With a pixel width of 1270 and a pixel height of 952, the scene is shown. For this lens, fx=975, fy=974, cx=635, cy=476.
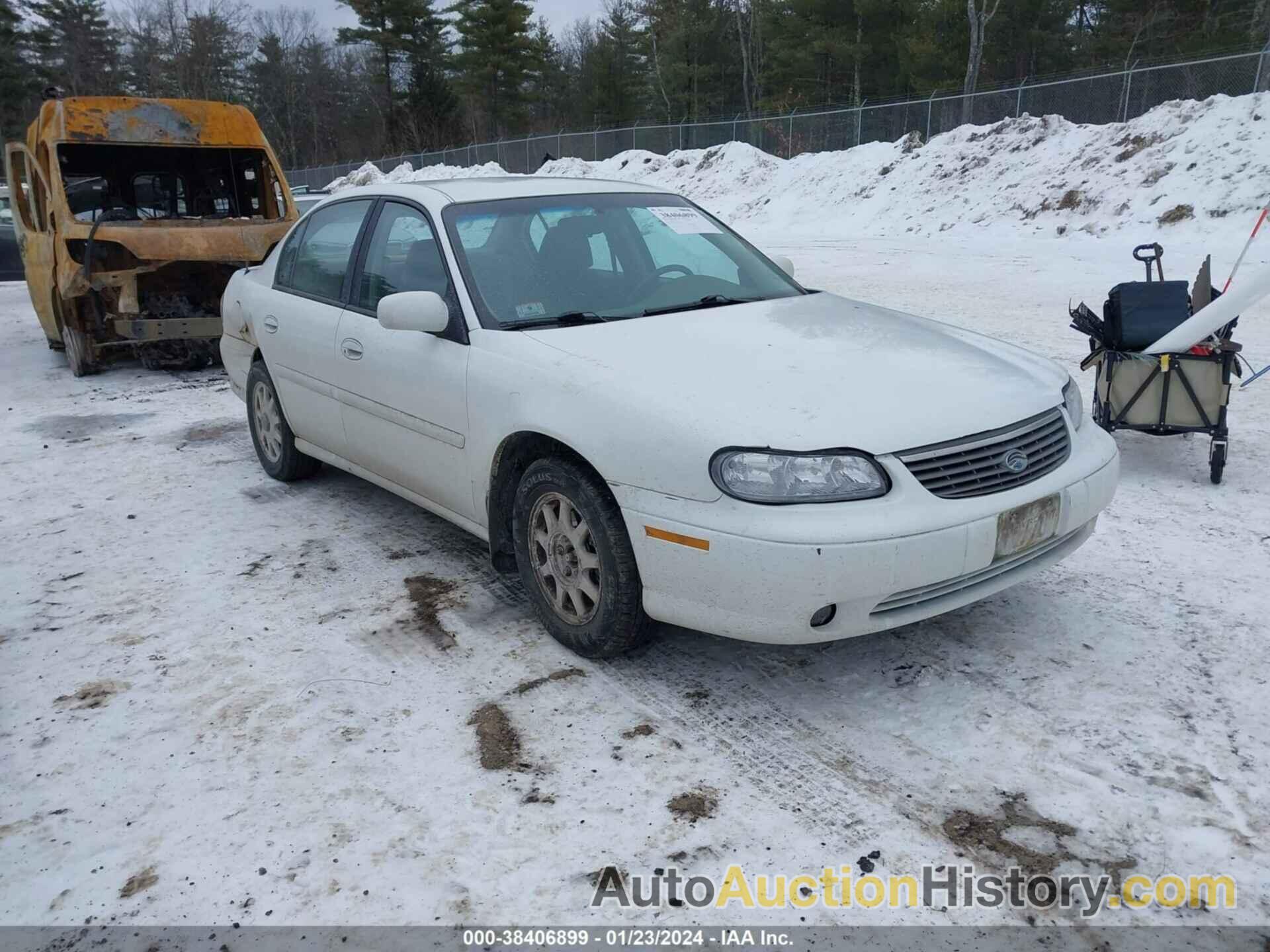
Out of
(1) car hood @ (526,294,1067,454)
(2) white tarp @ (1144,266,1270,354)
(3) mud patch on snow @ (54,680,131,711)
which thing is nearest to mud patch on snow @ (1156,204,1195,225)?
(2) white tarp @ (1144,266,1270,354)

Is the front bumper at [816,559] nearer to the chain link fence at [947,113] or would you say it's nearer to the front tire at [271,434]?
the front tire at [271,434]

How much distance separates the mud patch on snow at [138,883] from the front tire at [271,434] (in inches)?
125

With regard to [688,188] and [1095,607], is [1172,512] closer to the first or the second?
[1095,607]

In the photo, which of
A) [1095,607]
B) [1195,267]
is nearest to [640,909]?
[1095,607]

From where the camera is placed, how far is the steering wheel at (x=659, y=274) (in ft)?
13.3

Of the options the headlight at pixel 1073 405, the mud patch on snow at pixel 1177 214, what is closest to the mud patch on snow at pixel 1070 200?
the mud patch on snow at pixel 1177 214

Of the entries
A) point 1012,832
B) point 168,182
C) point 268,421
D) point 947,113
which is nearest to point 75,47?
point 947,113

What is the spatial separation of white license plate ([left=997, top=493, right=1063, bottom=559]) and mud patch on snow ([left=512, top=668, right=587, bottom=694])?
1479 mm

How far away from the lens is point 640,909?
7.80 ft

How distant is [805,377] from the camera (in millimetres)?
3266

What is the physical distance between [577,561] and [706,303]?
1.33m

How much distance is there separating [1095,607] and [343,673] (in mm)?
2878

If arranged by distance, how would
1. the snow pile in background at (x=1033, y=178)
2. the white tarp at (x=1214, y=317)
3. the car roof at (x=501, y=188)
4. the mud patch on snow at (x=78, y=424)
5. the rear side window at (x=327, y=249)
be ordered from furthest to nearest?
1. the snow pile in background at (x=1033, y=178)
2. the mud patch on snow at (x=78, y=424)
3. the white tarp at (x=1214, y=317)
4. the rear side window at (x=327, y=249)
5. the car roof at (x=501, y=188)

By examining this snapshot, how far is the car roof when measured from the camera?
4.34 m
